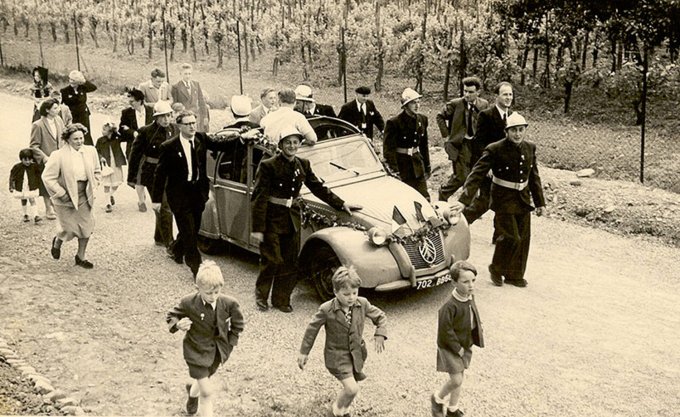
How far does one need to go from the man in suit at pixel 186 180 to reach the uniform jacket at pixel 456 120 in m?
3.82

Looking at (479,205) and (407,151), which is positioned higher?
(407,151)

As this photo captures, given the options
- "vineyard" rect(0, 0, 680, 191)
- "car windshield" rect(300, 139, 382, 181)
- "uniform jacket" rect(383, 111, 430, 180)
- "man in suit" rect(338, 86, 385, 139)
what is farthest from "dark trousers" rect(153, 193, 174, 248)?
"vineyard" rect(0, 0, 680, 191)

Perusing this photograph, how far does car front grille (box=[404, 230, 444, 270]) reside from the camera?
825 centimetres

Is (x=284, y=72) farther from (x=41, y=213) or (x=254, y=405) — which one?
(x=254, y=405)

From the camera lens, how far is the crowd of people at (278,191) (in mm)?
6016

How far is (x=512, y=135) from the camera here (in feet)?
29.2

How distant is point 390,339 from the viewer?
25.1 feet

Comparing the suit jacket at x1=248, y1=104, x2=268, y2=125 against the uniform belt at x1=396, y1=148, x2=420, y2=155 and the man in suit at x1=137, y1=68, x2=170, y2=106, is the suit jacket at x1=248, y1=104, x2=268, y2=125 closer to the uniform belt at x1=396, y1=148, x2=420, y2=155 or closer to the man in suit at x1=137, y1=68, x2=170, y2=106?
the uniform belt at x1=396, y1=148, x2=420, y2=155

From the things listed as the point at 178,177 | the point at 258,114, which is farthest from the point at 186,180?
the point at 258,114

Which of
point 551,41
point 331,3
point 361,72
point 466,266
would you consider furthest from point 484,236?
point 331,3

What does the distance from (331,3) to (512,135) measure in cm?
2186

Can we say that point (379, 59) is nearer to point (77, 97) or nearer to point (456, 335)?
point (77, 97)

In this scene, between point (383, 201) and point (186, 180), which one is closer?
point (383, 201)

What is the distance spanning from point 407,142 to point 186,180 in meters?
3.19
